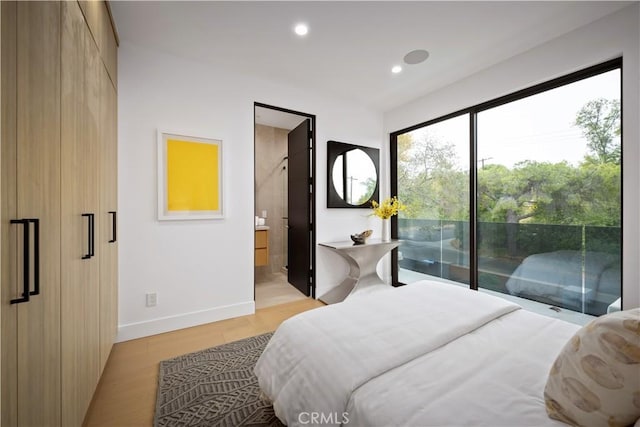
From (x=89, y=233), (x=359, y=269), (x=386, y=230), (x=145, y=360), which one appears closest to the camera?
(x=89, y=233)

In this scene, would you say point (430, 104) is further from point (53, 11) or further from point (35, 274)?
point (35, 274)

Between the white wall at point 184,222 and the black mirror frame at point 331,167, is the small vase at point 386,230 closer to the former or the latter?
the black mirror frame at point 331,167

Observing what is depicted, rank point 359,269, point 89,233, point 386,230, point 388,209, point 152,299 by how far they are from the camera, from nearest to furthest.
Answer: point 89,233, point 152,299, point 359,269, point 388,209, point 386,230

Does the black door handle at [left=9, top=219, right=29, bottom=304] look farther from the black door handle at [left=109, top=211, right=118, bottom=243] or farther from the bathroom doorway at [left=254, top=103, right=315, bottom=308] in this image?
the bathroom doorway at [left=254, top=103, right=315, bottom=308]

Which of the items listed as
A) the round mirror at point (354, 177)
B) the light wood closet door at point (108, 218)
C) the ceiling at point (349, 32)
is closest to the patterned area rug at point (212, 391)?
the light wood closet door at point (108, 218)

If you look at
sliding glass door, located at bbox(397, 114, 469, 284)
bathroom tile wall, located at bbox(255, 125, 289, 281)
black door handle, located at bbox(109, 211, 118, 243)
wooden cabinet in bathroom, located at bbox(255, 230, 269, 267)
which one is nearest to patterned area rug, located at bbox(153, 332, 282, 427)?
black door handle, located at bbox(109, 211, 118, 243)

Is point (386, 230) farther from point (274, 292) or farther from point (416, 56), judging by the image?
point (416, 56)

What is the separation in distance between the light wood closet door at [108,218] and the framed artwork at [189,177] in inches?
14.5

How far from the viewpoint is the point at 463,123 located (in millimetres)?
3131

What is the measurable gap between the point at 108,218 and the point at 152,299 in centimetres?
91

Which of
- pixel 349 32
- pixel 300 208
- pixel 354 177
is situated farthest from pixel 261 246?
pixel 349 32

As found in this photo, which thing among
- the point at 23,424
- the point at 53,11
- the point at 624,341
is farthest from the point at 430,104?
the point at 23,424

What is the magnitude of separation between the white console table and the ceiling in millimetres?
2061

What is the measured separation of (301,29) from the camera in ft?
→ 7.25
